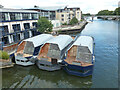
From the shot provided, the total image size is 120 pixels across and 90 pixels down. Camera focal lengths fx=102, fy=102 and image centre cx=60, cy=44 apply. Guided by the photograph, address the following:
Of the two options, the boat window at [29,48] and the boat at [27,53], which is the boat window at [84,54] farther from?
the boat window at [29,48]

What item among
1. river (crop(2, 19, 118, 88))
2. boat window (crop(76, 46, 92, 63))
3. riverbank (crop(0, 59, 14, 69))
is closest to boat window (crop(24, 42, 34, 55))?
river (crop(2, 19, 118, 88))

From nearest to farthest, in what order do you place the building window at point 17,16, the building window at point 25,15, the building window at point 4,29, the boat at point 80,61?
1. the boat at point 80,61
2. the building window at point 4,29
3. the building window at point 17,16
4. the building window at point 25,15

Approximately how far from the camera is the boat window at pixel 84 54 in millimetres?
16034

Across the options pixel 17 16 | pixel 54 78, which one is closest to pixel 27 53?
pixel 54 78

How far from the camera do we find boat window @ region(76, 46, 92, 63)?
16034 mm

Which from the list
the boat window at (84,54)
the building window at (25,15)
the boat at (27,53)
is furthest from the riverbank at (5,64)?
the building window at (25,15)

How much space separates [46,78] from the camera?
15477 millimetres

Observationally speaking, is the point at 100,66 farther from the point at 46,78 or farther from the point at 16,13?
the point at 16,13

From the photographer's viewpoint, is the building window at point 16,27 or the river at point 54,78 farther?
the building window at point 16,27

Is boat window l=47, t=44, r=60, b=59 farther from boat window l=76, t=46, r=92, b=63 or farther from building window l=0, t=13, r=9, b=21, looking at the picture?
building window l=0, t=13, r=9, b=21

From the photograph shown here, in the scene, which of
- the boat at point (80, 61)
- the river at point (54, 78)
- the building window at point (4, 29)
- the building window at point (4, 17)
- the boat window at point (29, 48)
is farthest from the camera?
the building window at point (4, 29)

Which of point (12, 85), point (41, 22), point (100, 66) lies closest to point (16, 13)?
point (41, 22)

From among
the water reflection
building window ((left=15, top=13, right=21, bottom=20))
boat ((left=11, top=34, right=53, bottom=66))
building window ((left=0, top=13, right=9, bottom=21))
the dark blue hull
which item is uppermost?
building window ((left=15, top=13, right=21, bottom=20))

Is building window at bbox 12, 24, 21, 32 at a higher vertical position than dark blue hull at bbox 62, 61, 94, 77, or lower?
higher
